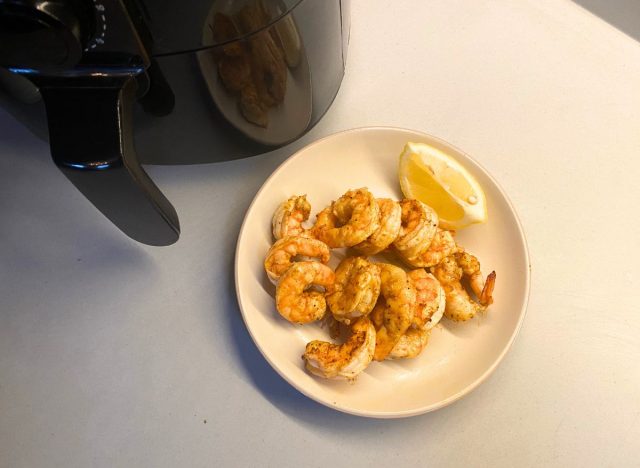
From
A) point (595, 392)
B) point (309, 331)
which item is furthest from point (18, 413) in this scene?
point (595, 392)

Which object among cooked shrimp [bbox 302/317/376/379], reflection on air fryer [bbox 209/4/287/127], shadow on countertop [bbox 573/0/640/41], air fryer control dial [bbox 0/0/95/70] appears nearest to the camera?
air fryer control dial [bbox 0/0/95/70]

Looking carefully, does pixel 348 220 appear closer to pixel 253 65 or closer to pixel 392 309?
pixel 392 309

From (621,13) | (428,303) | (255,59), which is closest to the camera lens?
(255,59)

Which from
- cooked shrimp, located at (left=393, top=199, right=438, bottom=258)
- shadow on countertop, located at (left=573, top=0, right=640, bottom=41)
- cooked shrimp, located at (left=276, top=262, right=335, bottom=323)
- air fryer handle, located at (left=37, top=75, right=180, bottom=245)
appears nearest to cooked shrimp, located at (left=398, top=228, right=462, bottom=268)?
cooked shrimp, located at (left=393, top=199, right=438, bottom=258)

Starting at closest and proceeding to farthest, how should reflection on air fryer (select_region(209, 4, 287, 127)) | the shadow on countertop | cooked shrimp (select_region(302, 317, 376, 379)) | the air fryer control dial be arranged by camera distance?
the air fryer control dial → reflection on air fryer (select_region(209, 4, 287, 127)) → cooked shrimp (select_region(302, 317, 376, 379)) → the shadow on countertop

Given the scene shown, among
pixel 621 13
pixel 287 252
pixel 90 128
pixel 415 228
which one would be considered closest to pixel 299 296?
pixel 287 252

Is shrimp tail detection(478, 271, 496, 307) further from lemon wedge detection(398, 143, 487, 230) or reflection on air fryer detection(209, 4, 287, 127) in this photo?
reflection on air fryer detection(209, 4, 287, 127)

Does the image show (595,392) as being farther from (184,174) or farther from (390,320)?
(184,174)
